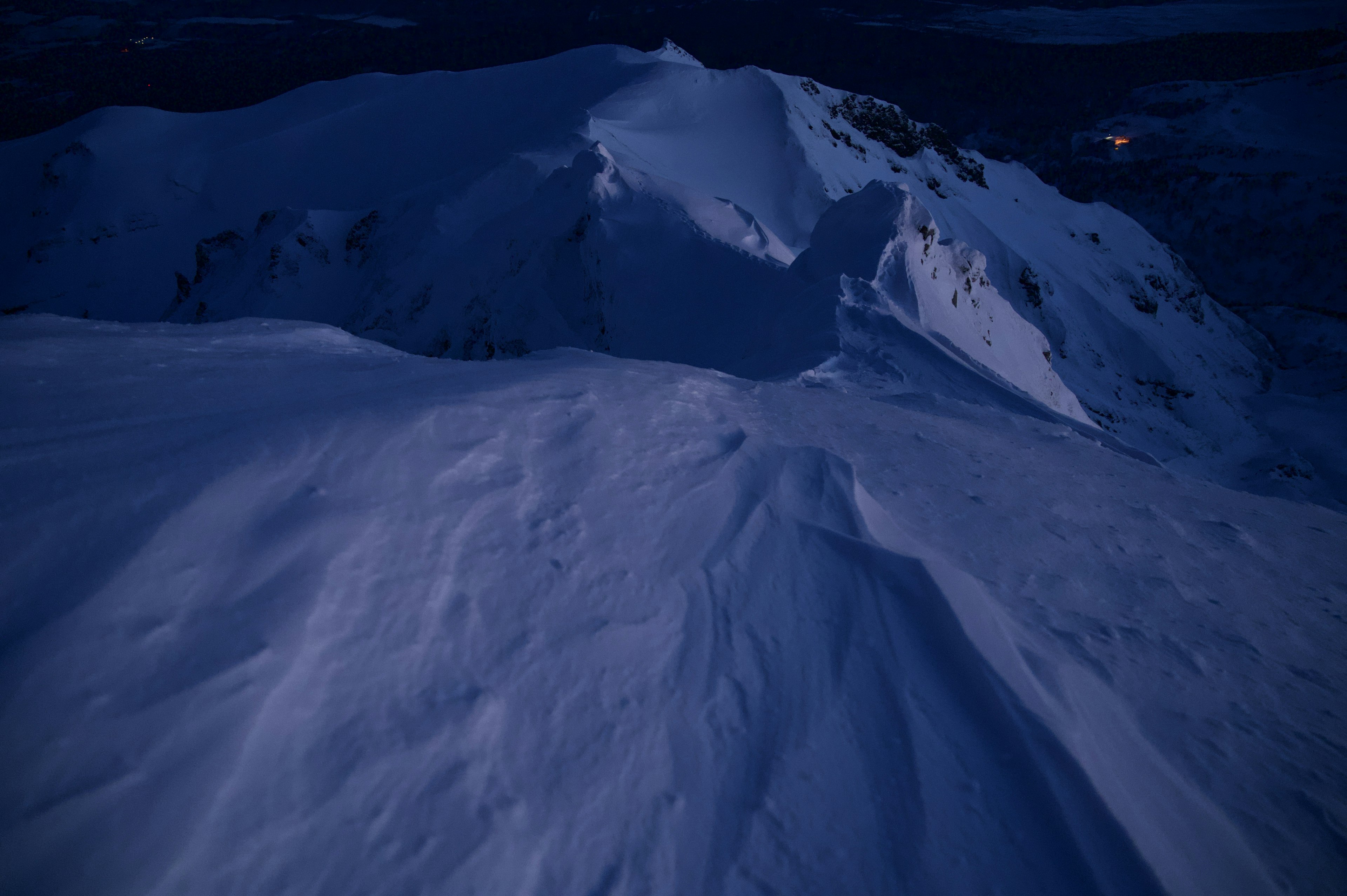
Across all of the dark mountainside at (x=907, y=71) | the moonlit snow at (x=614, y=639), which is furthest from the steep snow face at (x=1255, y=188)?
the moonlit snow at (x=614, y=639)

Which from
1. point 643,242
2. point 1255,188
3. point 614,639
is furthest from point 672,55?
point 1255,188

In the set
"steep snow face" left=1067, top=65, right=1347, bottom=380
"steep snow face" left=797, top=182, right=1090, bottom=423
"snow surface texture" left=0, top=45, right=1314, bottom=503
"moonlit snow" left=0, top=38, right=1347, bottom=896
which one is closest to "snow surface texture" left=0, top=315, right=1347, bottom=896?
"moonlit snow" left=0, top=38, right=1347, bottom=896

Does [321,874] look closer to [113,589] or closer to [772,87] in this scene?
[113,589]

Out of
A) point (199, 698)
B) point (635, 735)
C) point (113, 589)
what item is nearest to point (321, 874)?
point (199, 698)

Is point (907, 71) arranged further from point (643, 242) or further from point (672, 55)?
point (643, 242)

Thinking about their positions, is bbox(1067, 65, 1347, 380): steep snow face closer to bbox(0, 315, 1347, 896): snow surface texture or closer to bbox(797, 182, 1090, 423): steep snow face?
bbox(797, 182, 1090, 423): steep snow face
